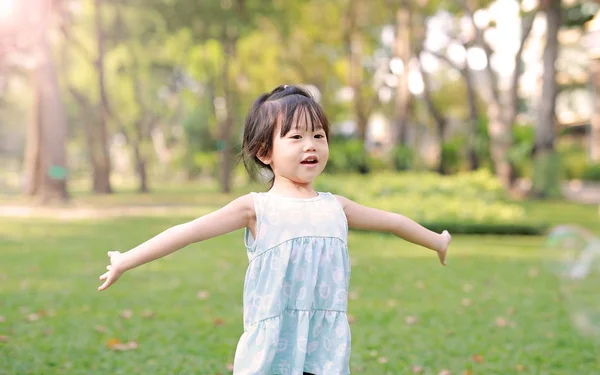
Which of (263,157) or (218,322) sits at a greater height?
(263,157)

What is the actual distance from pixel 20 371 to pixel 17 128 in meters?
67.3

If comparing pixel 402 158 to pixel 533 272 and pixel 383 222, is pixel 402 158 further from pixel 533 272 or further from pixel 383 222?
pixel 383 222

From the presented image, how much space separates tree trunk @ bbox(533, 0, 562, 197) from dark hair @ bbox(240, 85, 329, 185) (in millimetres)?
22797

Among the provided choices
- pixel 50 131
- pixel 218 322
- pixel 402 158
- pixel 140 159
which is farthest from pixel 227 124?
pixel 218 322

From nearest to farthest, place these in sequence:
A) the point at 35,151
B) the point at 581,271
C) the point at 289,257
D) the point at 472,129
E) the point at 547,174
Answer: the point at 289,257 < the point at 581,271 < the point at 35,151 < the point at 547,174 < the point at 472,129

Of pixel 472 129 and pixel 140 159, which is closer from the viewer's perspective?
pixel 472 129

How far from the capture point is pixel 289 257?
3.21 meters

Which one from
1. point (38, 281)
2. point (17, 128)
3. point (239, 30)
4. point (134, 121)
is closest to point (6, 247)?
point (38, 281)

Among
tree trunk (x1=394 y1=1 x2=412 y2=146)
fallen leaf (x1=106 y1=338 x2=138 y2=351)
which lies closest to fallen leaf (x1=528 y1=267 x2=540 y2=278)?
fallen leaf (x1=106 y1=338 x2=138 y2=351)

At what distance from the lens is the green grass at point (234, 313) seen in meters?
5.96

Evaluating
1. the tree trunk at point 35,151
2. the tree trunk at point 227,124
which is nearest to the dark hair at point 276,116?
the tree trunk at point 35,151

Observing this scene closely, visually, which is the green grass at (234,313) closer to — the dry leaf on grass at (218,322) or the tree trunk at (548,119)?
the dry leaf on grass at (218,322)

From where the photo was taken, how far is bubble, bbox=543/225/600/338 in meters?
6.22

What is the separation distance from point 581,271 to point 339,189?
1205cm
